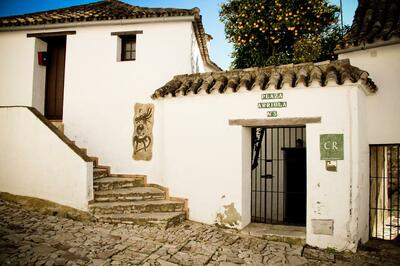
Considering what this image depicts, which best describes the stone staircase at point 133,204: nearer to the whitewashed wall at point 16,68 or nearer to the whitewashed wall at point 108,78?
the whitewashed wall at point 108,78

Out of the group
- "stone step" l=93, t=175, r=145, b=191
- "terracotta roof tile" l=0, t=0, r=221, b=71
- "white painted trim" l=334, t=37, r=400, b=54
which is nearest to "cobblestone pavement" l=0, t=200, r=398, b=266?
"stone step" l=93, t=175, r=145, b=191

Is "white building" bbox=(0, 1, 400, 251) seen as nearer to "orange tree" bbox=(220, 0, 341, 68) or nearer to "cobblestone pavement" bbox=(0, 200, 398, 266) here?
"cobblestone pavement" bbox=(0, 200, 398, 266)

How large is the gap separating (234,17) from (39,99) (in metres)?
8.19

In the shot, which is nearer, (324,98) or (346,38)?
(324,98)

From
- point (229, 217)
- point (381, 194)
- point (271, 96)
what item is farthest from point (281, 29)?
point (229, 217)

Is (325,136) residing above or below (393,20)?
below

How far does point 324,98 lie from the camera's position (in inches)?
239

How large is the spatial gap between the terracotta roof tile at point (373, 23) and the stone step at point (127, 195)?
6.16 m

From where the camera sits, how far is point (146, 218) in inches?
267

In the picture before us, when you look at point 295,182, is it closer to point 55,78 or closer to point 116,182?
point 116,182

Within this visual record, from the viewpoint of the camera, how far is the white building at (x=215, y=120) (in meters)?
6.00

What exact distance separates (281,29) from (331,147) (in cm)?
682

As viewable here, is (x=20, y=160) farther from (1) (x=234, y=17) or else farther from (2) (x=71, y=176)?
(1) (x=234, y=17)

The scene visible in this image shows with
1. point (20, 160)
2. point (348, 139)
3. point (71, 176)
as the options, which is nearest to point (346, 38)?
point (348, 139)
